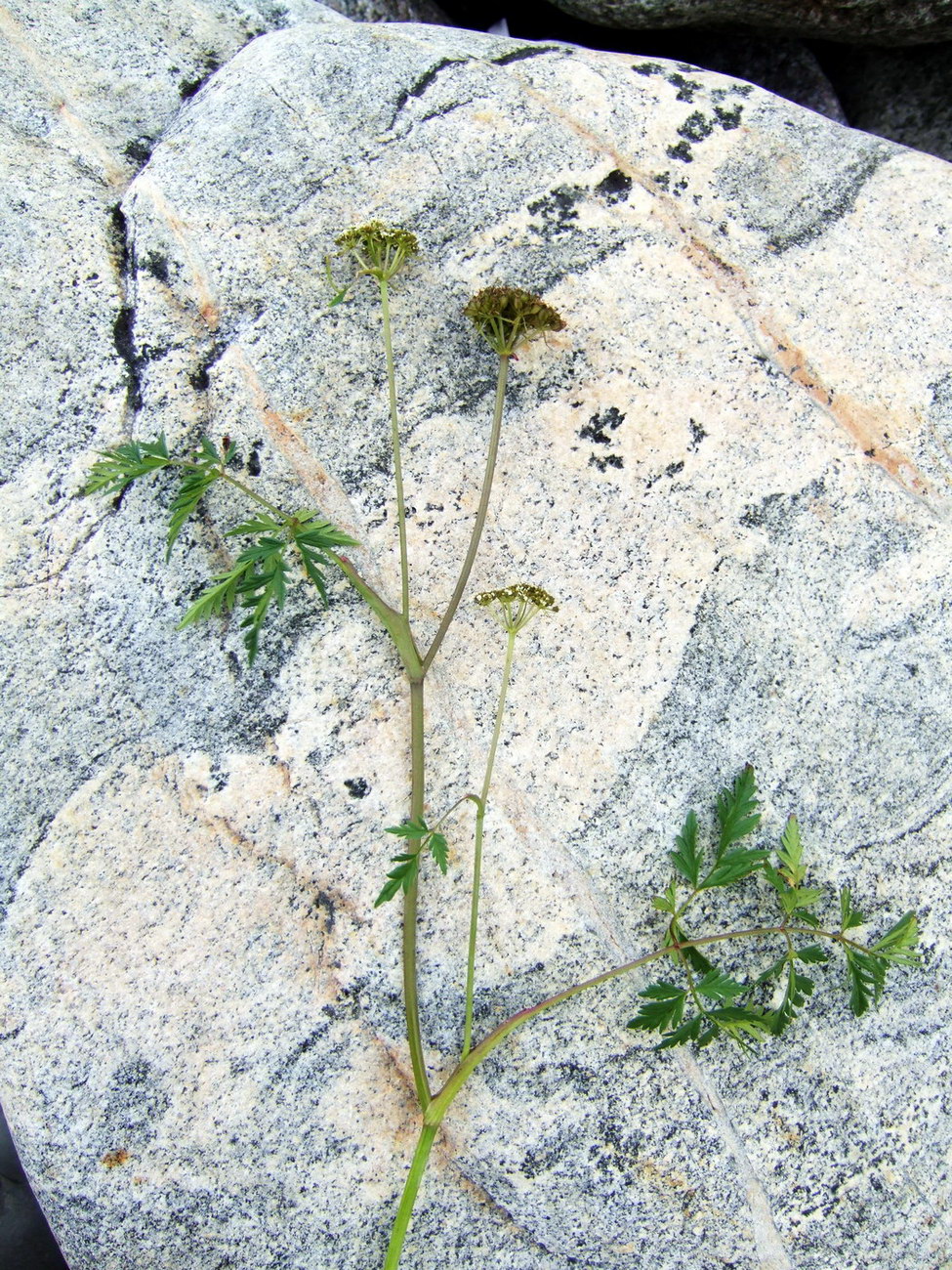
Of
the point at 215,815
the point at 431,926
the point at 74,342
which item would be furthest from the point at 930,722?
the point at 74,342

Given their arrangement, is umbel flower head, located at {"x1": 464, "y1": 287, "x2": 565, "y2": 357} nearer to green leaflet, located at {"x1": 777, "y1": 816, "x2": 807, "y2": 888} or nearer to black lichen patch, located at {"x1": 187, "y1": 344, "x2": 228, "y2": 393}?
black lichen patch, located at {"x1": 187, "y1": 344, "x2": 228, "y2": 393}

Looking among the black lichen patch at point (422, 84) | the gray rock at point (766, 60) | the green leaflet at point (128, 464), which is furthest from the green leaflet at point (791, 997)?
the gray rock at point (766, 60)

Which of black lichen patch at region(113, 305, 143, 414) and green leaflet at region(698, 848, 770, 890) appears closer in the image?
green leaflet at region(698, 848, 770, 890)

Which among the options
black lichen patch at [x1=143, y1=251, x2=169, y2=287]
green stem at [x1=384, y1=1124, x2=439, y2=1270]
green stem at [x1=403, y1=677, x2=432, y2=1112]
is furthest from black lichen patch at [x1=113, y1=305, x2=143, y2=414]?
green stem at [x1=384, y1=1124, x2=439, y2=1270]

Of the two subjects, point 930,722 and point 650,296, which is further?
point 650,296

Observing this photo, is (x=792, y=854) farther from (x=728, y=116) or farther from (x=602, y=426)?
(x=728, y=116)

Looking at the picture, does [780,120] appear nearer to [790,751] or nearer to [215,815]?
[790,751]
